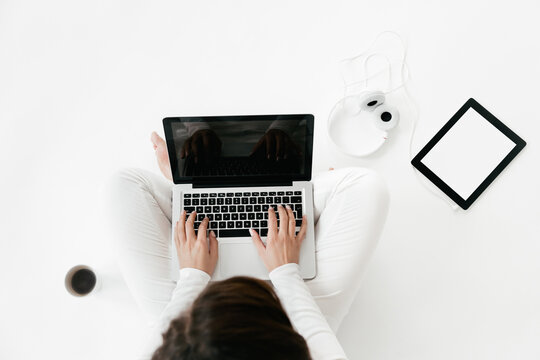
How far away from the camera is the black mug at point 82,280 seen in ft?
3.59

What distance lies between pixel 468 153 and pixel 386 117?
0.90 ft

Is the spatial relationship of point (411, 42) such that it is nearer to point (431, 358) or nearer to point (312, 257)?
point (312, 257)

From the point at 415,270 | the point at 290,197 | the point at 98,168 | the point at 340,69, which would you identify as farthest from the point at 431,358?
the point at 98,168

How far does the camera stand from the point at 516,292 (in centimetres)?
112

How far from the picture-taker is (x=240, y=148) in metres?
0.90

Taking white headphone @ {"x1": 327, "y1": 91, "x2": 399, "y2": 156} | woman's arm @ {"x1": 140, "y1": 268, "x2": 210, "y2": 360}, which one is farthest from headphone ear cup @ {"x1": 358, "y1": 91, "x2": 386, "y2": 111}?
woman's arm @ {"x1": 140, "y1": 268, "x2": 210, "y2": 360}

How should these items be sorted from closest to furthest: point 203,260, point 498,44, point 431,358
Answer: point 203,260 → point 431,358 → point 498,44

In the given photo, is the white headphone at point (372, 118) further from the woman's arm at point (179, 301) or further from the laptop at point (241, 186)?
the woman's arm at point (179, 301)

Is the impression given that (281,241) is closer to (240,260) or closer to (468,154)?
(240,260)

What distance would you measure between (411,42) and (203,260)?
3.10 feet

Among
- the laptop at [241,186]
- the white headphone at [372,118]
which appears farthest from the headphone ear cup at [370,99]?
the laptop at [241,186]

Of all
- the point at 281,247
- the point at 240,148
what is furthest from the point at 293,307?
the point at 240,148

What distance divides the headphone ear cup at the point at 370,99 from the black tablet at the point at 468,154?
208mm

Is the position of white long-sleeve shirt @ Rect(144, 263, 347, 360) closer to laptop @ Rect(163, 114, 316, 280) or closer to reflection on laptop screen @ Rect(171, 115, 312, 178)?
laptop @ Rect(163, 114, 316, 280)
